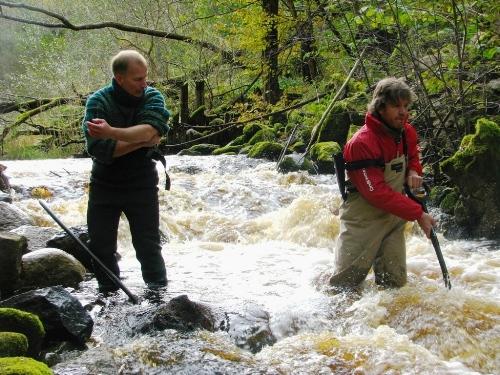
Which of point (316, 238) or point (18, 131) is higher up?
point (18, 131)

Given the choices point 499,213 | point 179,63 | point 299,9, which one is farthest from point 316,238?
point 179,63

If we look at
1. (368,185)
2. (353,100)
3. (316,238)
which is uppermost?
(353,100)

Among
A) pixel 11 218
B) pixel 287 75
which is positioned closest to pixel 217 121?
pixel 287 75

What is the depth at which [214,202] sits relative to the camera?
33.3 ft

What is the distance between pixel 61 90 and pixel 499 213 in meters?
16.8

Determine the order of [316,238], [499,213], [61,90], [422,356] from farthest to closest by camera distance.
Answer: [61,90] < [316,238] < [499,213] < [422,356]

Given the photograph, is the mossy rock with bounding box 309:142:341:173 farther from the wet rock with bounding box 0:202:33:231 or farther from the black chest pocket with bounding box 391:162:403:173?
the black chest pocket with bounding box 391:162:403:173

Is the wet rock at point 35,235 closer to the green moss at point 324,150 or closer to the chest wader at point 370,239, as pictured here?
the chest wader at point 370,239

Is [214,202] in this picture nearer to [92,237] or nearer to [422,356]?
[92,237]

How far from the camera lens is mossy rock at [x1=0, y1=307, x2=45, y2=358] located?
3391mm

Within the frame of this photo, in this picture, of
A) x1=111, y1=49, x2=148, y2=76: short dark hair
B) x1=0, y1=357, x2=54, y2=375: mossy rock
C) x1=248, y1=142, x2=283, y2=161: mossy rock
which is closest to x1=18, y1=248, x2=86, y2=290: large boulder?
x1=111, y1=49, x2=148, y2=76: short dark hair

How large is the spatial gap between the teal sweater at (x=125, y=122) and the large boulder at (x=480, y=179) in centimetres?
467

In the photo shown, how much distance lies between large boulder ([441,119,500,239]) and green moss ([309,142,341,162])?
180 inches

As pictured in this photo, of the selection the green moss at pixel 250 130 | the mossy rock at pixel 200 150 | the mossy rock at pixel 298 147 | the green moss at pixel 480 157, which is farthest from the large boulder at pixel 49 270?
the green moss at pixel 250 130
